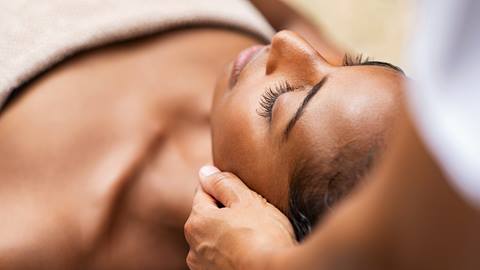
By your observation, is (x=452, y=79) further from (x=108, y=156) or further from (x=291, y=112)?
(x=108, y=156)

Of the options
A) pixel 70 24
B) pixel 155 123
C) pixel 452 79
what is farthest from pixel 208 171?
pixel 452 79

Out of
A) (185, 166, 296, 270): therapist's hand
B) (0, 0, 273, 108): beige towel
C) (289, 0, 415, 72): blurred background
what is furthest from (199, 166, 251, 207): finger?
(289, 0, 415, 72): blurred background

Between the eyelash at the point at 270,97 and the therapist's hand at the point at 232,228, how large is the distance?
87 mm

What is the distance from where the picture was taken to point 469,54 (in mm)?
395

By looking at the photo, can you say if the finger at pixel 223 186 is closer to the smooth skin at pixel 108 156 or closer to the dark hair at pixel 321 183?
the dark hair at pixel 321 183

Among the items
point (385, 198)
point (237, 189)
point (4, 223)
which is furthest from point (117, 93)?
point (385, 198)

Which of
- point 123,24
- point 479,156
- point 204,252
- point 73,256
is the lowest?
point 73,256

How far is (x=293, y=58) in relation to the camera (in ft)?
3.09

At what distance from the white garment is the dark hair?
1.21 ft

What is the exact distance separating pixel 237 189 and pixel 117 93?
16.3 inches

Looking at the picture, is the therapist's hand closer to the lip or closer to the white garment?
the lip

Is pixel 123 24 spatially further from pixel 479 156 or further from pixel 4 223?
pixel 479 156

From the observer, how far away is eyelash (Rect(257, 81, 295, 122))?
3.00 ft

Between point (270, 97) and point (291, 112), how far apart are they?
0.22 feet
